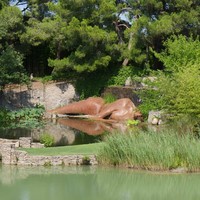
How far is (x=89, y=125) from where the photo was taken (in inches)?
1210

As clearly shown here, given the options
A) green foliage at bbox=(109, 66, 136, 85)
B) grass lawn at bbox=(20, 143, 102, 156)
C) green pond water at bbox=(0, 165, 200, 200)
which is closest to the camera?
green pond water at bbox=(0, 165, 200, 200)

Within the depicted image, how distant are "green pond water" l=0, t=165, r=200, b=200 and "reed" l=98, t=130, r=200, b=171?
42cm

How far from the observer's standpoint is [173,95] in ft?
66.6

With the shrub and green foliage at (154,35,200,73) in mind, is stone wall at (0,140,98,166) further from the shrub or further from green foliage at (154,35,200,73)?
the shrub

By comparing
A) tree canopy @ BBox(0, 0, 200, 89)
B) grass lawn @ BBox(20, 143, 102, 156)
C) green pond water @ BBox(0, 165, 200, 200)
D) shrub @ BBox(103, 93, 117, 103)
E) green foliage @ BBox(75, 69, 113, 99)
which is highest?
tree canopy @ BBox(0, 0, 200, 89)

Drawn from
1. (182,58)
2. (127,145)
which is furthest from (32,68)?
(127,145)

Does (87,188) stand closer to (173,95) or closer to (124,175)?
(124,175)

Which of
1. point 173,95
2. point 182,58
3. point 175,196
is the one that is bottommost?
point 175,196

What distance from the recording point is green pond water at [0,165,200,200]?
1291 cm

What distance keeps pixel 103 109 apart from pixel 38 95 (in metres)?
5.48

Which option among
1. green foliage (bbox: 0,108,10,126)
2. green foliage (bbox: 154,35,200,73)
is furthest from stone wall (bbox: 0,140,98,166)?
green foliage (bbox: 0,108,10,126)

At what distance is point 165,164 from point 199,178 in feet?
4.07

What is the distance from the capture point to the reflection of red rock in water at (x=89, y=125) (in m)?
27.4

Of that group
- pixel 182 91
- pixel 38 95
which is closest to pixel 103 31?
pixel 38 95
